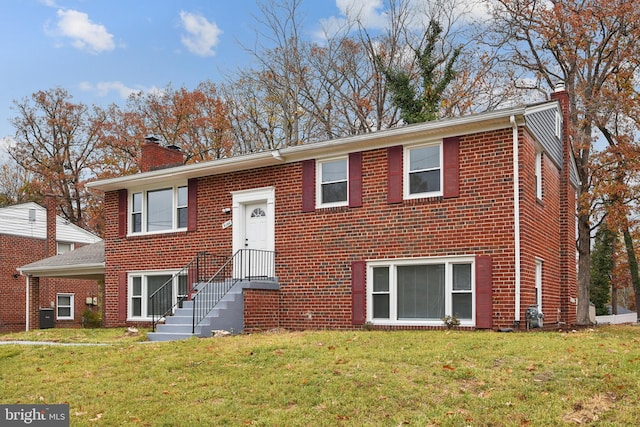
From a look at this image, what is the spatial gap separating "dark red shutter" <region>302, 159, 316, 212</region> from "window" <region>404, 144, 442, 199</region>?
2.46 m

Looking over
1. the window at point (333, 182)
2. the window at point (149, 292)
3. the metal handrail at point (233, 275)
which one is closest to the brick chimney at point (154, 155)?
the window at point (149, 292)

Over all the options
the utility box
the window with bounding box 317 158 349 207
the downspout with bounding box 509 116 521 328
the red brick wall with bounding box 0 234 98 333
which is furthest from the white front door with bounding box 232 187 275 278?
the utility box

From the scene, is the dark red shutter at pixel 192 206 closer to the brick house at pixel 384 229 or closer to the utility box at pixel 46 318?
the brick house at pixel 384 229

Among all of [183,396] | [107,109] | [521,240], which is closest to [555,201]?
[521,240]

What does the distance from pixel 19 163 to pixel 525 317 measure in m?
34.5

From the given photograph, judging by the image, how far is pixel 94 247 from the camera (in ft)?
80.0

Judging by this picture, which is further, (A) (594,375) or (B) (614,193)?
(B) (614,193)

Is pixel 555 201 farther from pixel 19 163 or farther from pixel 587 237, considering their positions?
pixel 19 163

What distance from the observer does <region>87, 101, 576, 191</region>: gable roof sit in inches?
525

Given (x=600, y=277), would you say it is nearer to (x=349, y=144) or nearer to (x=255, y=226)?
(x=255, y=226)

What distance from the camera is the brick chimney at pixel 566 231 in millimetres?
17172

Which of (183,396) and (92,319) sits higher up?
(183,396)

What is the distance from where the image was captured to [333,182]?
15609mm

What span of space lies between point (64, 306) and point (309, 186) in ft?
70.8
